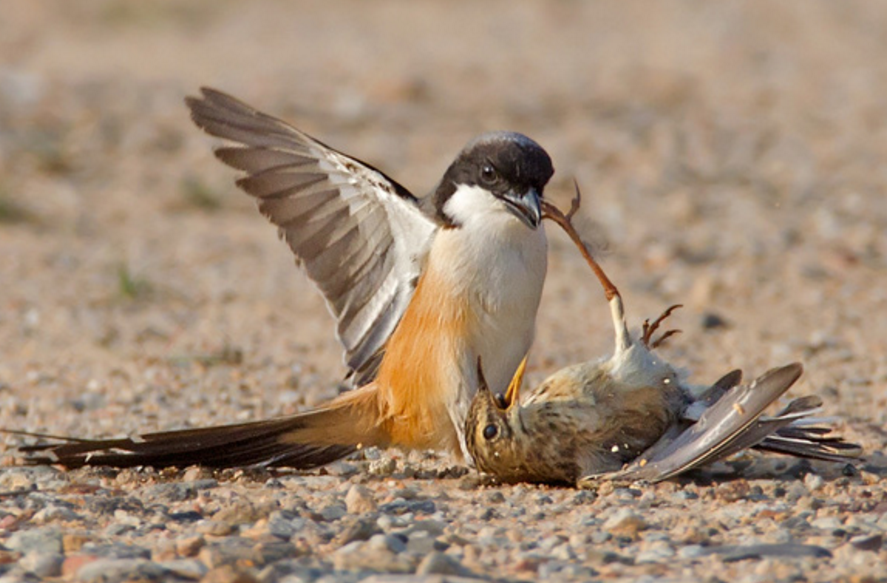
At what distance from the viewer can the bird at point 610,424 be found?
5.21m

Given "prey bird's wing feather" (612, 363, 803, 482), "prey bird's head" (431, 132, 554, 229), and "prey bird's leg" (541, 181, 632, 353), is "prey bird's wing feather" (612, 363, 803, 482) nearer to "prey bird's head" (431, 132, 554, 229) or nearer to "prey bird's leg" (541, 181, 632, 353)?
"prey bird's leg" (541, 181, 632, 353)

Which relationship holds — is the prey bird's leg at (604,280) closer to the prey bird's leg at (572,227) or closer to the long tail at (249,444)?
the prey bird's leg at (572,227)

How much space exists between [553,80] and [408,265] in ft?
29.3

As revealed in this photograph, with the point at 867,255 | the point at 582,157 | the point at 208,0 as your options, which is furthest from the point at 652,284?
the point at 208,0

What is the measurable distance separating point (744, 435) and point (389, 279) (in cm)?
158

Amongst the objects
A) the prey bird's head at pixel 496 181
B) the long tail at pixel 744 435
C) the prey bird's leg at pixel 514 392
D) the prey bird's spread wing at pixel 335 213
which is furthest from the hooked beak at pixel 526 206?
the long tail at pixel 744 435

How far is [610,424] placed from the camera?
5.27 meters

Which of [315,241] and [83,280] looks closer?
[315,241]

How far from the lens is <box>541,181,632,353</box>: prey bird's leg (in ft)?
17.5

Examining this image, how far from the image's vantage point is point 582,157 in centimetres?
1171

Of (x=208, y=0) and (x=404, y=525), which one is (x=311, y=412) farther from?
(x=208, y=0)

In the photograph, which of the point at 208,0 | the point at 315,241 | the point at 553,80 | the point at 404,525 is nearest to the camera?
→ the point at 404,525

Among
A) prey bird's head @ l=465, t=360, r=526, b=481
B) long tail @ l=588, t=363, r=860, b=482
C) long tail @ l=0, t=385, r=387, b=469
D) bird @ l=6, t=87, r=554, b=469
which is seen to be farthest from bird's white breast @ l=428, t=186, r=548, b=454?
long tail @ l=588, t=363, r=860, b=482

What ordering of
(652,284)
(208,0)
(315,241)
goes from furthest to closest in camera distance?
(208,0) < (652,284) < (315,241)
